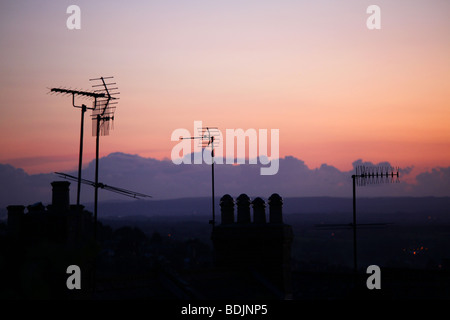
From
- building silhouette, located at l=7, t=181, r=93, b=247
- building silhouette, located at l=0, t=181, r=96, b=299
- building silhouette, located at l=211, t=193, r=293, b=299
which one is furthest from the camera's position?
building silhouette, located at l=211, t=193, r=293, b=299

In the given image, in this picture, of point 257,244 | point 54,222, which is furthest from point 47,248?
point 257,244

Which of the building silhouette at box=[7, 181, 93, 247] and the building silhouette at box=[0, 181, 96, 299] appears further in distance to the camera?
the building silhouette at box=[7, 181, 93, 247]

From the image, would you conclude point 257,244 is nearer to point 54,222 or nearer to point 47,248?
point 54,222

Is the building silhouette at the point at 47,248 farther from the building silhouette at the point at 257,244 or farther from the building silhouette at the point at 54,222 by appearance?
the building silhouette at the point at 257,244

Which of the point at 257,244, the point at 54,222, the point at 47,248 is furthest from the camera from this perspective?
the point at 257,244

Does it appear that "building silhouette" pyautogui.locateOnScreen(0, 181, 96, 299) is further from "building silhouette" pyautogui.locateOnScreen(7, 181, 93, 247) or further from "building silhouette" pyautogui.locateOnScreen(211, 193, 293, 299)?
"building silhouette" pyautogui.locateOnScreen(211, 193, 293, 299)

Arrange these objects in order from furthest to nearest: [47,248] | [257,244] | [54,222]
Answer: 1. [257,244]
2. [54,222]
3. [47,248]

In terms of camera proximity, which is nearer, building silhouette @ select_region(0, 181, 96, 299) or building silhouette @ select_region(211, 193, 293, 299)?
building silhouette @ select_region(0, 181, 96, 299)

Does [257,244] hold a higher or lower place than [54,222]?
lower

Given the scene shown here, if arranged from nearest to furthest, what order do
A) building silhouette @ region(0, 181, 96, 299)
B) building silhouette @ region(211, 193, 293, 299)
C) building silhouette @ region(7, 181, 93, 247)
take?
building silhouette @ region(0, 181, 96, 299) → building silhouette @ region(7, 181, 93, 247) → building silhouette @ region(211, 193, 293, 299)

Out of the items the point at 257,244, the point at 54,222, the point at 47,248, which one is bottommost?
the point at 257,244

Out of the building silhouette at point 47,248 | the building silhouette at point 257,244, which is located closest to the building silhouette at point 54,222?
the building silhouette at point 47,248

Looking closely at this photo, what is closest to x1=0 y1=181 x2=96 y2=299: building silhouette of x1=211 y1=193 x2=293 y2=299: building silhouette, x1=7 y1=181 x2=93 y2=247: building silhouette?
x1=7 y1=181 x2=93 y2=247: building silhouette
